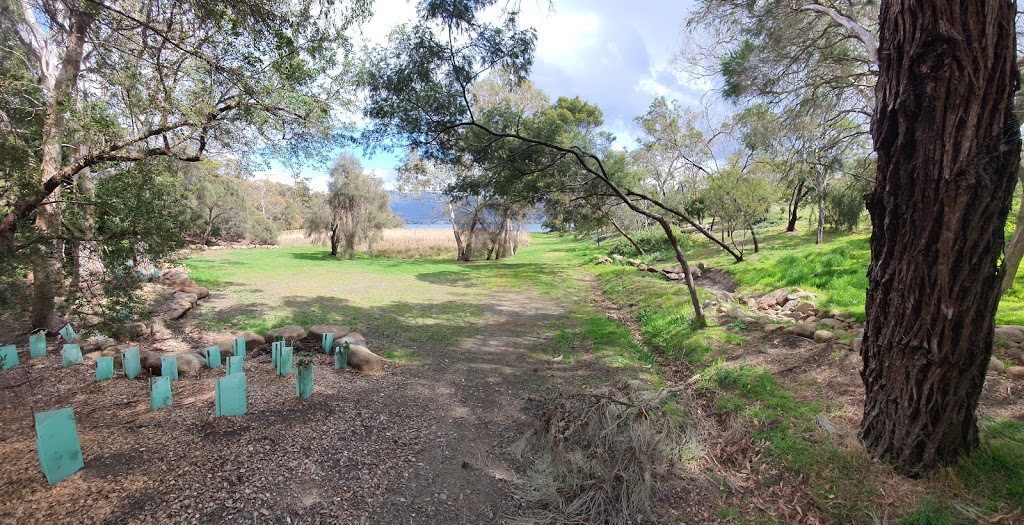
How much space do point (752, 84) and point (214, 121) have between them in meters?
9.29

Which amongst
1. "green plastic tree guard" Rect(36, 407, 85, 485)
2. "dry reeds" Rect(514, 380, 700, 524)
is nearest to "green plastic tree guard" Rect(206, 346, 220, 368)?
"green plastic tree guard" Rect(36, 407, 85, 485)

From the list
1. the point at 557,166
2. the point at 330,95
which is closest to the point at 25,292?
the point at 330,95

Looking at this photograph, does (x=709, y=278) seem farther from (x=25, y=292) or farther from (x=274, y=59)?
(x=25, y=292)

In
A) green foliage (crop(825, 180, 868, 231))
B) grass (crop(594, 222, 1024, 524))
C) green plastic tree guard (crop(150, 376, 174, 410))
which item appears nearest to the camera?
grass (crop(594, 222, 1024, 524))

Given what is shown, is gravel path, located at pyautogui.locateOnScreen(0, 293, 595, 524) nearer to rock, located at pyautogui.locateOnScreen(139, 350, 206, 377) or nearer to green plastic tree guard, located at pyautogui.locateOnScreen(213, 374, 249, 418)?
green plastic tree guard, located at pyautogui.locateOnScreen(213, 374, 249, 418)

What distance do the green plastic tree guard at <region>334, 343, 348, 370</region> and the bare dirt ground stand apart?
0.32ft

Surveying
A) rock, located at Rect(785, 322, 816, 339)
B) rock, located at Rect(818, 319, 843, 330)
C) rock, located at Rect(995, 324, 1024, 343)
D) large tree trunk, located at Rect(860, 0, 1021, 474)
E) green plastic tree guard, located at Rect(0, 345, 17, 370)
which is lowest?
green plastic tree guard, located at Rect(0, 345, 17, 370)

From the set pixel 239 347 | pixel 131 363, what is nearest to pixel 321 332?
pixel 239 347

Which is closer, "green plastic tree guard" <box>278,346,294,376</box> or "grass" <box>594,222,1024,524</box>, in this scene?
"grass" <box>594,222,1024,524</box>

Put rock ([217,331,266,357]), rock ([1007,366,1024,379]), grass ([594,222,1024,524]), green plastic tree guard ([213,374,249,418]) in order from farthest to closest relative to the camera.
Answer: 1. rock ([217,331,266,357])
2. rock ([1007,366,1024,379])
3. green plastic tree guard ([213,374,249,418])
4. grass ([594,222,1024,524])

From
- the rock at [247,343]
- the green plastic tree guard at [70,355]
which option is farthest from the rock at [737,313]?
the green plastic tree guard at [70,355]

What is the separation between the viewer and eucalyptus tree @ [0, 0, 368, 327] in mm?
3906

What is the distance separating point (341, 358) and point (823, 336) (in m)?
6.03

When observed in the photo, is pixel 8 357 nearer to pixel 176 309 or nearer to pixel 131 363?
pixel 131 363
